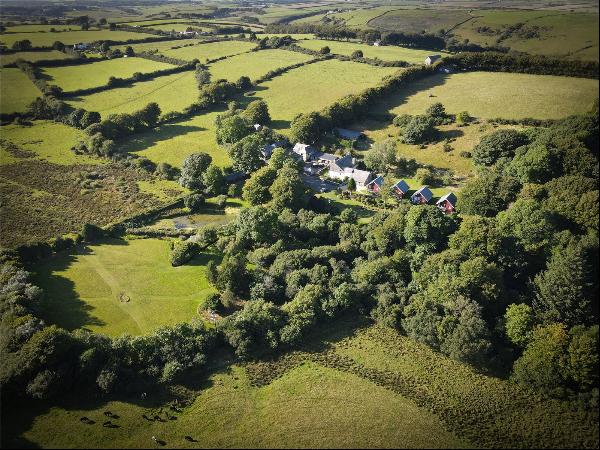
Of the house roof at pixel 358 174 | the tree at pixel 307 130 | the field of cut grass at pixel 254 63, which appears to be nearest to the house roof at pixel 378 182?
the house roof at pixel 358 174

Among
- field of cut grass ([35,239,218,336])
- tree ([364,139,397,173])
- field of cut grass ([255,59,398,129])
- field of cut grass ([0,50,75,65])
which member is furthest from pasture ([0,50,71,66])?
tree ([364,139,397,173])

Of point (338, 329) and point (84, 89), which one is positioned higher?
point (84, 89)

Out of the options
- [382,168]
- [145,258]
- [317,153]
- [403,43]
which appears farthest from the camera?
[403,43]

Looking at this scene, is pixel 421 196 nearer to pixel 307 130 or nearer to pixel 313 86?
pixel 307 130

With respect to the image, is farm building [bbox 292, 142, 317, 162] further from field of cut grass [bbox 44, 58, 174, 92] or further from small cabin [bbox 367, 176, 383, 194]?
field of cut grass [bbox 44, 58, 174, 92]

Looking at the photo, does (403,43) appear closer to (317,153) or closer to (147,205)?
(317,153)

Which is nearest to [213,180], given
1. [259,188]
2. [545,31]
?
[259,188]

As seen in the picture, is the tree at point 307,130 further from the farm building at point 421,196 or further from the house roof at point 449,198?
the house roof at point 449,198

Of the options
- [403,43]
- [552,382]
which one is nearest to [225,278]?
[552,382]
